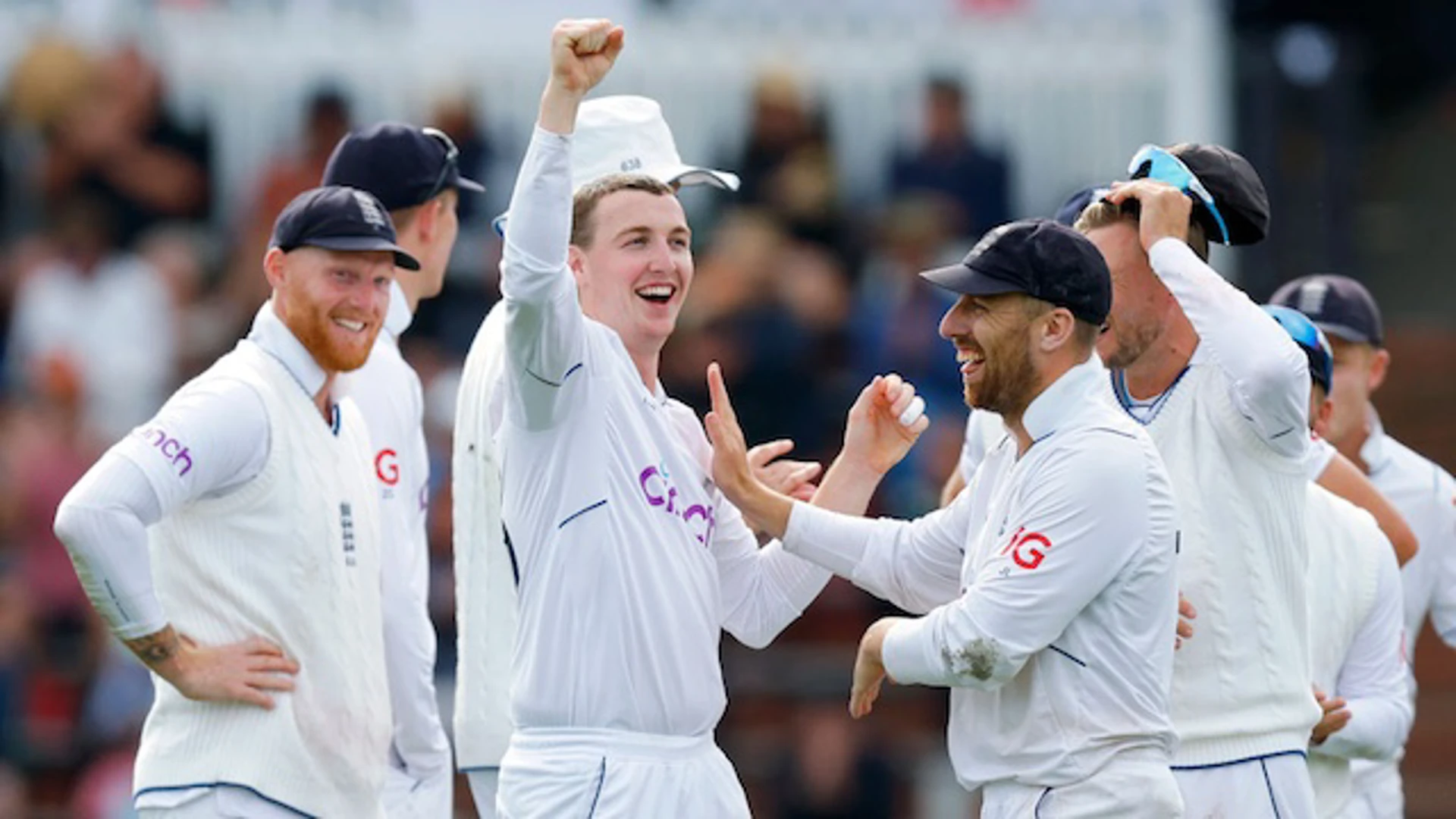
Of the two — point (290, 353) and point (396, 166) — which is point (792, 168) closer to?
point (396, 166)

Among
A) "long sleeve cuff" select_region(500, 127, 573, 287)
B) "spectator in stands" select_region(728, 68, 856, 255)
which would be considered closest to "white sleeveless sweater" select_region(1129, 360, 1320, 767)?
"long sleeve cuff" select_region(500, 127, 573, 287)

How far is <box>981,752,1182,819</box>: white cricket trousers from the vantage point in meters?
5.63

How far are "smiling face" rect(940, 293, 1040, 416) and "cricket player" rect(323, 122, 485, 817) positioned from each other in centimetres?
194

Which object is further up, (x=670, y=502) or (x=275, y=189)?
(x=670, y=502)

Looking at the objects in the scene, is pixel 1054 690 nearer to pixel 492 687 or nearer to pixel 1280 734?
pixel 1280 734

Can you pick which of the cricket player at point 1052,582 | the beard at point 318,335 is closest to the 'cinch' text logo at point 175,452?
the beard at point 318,335

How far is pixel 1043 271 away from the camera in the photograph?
19.0 feet

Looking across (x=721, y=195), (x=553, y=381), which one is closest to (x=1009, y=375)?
(x=553, y=381)

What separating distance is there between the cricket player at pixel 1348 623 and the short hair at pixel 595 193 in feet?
5.96

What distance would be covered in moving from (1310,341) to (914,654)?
1.77 meters

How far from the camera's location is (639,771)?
5820 mm

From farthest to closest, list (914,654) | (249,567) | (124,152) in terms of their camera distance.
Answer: (124,152), (249,567), (914,654)

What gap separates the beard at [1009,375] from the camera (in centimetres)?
584

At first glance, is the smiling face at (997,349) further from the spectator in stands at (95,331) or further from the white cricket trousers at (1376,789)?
the spectator in stands at (95,331)
